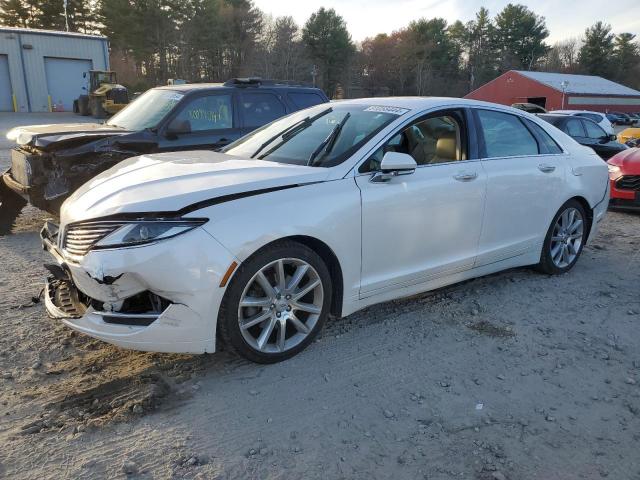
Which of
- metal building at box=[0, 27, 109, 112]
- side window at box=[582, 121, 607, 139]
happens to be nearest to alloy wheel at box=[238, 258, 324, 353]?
side window at box=[582, 121, 607, 139]

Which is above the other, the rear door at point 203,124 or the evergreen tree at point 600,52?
the evergreen tree at point 600,52

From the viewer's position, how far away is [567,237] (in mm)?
5250

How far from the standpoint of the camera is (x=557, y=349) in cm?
368

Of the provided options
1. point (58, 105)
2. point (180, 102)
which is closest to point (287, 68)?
point (58, 105)

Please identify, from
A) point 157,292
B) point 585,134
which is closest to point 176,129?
point 157,292

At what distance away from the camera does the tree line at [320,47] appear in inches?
2045

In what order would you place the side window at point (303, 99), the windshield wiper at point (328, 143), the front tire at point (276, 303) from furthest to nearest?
the side window at point (303, 99) < the windshield wiper at point (328, 143) < the front tire at point (276, 303)

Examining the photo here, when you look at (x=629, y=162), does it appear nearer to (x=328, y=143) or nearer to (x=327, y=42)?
(x=328, y=143)

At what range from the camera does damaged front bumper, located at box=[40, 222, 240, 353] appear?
9.39ft

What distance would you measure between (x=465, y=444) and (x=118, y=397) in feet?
6.28

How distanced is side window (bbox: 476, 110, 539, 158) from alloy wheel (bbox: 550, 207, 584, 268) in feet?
2.63

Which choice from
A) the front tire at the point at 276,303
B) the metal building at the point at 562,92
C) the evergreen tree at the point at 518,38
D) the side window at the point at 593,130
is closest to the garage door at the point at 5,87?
the side window at the point at 593,130

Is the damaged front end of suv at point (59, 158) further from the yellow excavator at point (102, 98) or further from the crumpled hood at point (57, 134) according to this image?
the yellow excavator at point (102, 98)

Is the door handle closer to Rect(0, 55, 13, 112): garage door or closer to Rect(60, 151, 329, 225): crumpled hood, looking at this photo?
Rect(60, 151, 329, 225): crumpled hood
